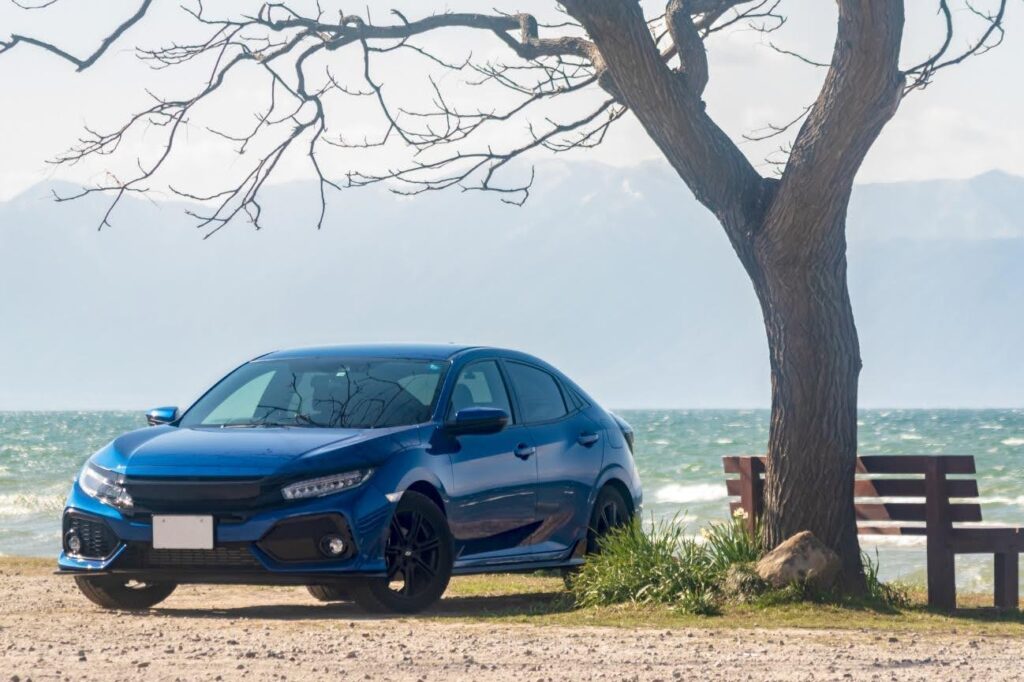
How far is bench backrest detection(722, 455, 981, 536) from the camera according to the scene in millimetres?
11445

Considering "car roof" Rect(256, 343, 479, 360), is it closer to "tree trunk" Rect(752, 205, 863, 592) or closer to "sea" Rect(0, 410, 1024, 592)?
"sea" Rect(0, 410, 1024, 592)

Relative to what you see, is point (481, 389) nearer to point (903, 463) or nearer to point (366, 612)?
point (366, 612)

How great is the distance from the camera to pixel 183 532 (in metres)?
9.58

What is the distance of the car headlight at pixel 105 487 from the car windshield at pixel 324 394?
81 centimetres

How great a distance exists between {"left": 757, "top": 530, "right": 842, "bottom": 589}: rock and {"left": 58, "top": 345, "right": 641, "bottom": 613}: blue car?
1245 millimetres

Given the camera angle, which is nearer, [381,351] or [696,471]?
[381,351]

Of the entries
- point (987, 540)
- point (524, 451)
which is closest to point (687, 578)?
point (524, 451)

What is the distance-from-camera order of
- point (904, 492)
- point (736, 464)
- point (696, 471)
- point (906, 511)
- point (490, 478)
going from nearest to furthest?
point (490, 478) < point (906, 511) < point (904, 492) < point (736, 464) < point (696, 471)

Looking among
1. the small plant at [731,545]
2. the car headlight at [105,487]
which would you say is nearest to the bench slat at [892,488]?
the small plant at [731,545]

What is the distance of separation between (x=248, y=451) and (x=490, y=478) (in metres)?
1.60

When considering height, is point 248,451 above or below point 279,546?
above

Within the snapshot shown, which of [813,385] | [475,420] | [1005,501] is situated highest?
[813,385]

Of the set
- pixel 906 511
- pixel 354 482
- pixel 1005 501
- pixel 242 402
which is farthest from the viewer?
pixel 1005 501

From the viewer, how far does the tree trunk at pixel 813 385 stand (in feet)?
36.8
